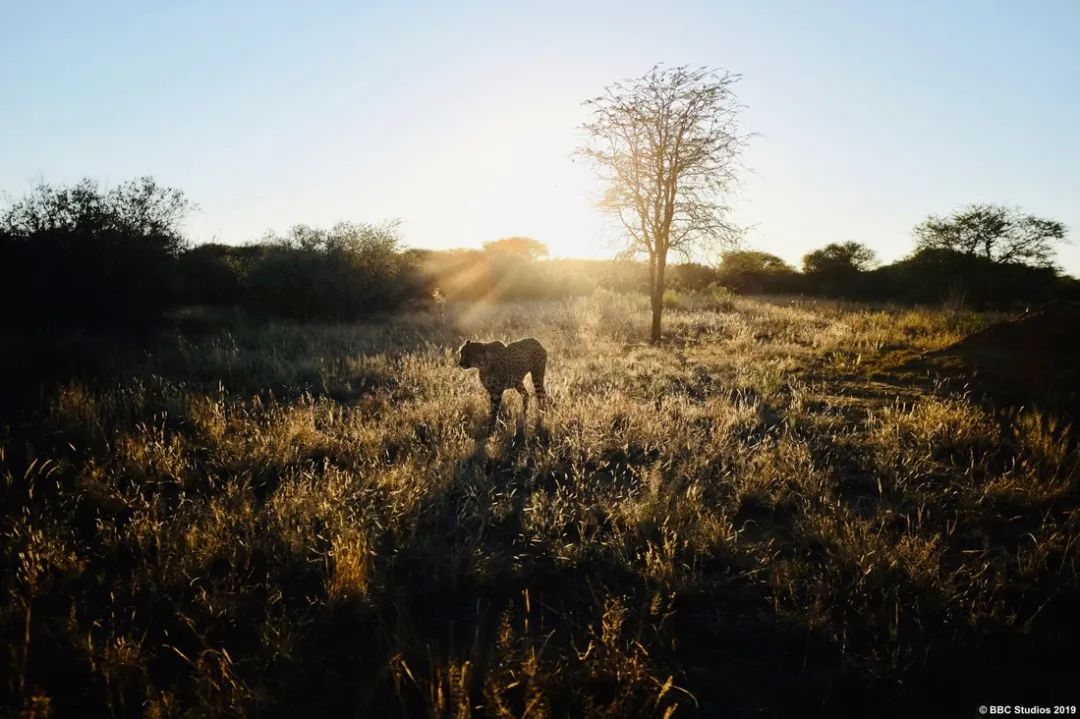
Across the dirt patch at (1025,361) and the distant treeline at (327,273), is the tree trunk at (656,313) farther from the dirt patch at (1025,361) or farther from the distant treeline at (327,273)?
the dirt patch at (1025,361)

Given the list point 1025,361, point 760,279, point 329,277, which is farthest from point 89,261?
point 760,279

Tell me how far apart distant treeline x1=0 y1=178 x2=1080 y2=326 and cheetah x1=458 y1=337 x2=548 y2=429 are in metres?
10.4

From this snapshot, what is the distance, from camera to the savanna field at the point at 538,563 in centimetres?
283

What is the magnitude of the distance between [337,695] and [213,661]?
76cm

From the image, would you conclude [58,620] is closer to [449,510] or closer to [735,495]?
[449,510]

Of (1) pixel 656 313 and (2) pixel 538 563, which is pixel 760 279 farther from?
(2) pixel 538 563

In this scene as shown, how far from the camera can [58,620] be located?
321 cm

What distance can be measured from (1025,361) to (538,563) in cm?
909

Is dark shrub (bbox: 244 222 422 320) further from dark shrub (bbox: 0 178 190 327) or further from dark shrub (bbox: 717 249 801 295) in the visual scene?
dark shrub (bbox: 717 249 801 295)

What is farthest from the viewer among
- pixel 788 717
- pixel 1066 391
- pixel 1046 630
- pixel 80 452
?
pixel 1066 391

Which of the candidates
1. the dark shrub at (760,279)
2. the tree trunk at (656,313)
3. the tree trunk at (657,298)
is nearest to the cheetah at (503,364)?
the tree trunk at (657,298)

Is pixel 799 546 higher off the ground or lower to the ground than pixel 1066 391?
lower

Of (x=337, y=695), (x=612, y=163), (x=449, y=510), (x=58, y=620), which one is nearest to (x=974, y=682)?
(x=337, y=695)

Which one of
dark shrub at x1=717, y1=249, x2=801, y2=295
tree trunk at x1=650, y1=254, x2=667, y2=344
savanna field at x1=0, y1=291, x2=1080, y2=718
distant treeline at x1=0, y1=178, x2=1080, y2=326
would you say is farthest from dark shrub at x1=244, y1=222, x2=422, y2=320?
dark shrub at x1=717, y1=249, x2=801, y2=295
